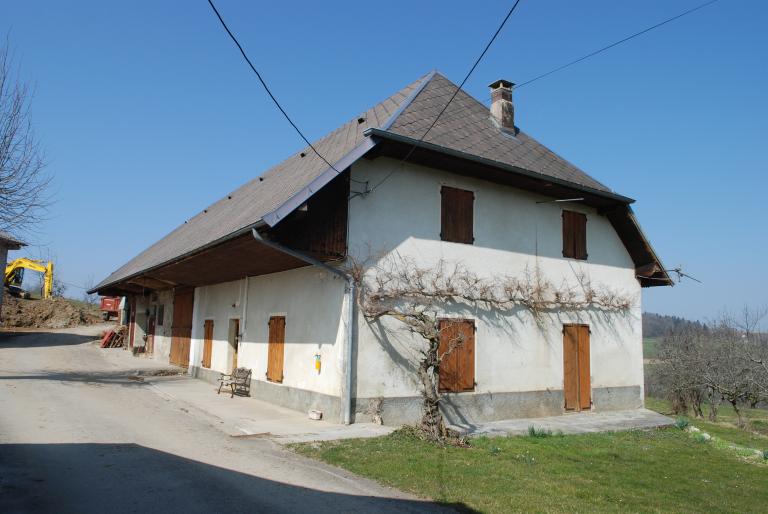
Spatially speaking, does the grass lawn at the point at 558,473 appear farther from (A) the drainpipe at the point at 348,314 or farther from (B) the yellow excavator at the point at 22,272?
(B) the yellow excavator at the point at 22,272

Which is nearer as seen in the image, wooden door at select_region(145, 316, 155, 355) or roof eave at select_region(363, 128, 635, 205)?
roof eave at select_region(363, 128, 635, 205)

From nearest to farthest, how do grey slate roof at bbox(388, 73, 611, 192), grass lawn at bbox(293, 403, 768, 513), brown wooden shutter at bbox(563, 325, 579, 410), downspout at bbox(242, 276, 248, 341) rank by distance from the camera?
grass lawn at bbox(293, 403, 768, 513) → grey slate roof at bbox(388, 73, 611, 192) → brown wooden shutter at bbox(563, 325, 579, 410) → downspout at bbox(242, 276, 248, 341)

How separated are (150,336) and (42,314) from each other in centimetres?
1728

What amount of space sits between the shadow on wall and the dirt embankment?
34.0m

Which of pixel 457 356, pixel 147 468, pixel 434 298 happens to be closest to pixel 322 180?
pixel 434 298

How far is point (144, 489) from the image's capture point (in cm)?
588

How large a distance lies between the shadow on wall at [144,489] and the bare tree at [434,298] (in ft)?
11.9

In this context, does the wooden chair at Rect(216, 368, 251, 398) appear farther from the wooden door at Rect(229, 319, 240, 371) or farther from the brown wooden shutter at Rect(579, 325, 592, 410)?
the brown wooden shutter at Rect(579, 325, 592, 410)

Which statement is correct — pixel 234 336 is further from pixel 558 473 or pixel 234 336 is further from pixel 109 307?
pixel 109 307

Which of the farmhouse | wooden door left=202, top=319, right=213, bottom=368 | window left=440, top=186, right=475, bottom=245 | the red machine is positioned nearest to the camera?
the farmhouse

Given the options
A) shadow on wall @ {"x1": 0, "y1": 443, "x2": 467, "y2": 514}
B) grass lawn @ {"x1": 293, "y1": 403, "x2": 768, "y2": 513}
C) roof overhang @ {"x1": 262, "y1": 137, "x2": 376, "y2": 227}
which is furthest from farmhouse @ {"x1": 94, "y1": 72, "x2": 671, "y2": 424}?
shadow on wall @ {"x1": 0, "y1": 443, "x2": 467, "y2": 514}

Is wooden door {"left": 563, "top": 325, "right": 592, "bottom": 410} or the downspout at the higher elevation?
the downspout

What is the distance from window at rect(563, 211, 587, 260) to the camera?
14.4 metres

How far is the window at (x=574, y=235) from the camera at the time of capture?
1444 centimetres
